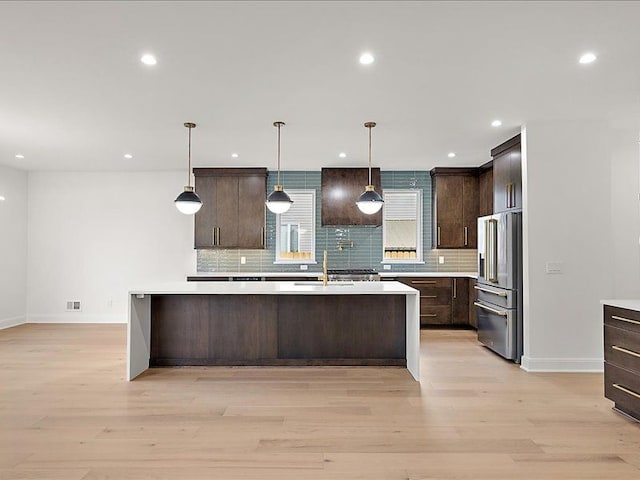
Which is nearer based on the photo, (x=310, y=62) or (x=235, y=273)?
(x=310, y=62)

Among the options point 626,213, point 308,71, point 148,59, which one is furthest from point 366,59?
point 626,213

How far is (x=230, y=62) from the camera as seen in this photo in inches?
121

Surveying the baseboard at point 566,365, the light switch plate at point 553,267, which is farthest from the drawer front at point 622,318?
the baseboard at point 566,365

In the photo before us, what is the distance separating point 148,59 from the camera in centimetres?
301

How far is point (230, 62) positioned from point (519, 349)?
13.0 ft

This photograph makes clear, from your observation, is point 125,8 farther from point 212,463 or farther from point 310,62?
point 212,463

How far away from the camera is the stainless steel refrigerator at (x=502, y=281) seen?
15.2ft

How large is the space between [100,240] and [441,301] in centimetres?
565

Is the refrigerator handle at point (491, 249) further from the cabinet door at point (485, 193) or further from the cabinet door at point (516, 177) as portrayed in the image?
the cabinet door at point (485, 193)

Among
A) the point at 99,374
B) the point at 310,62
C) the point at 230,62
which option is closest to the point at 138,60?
the point at 230,62

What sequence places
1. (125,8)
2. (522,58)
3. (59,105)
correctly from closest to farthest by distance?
(125,8) → (522,58) → (59,105)

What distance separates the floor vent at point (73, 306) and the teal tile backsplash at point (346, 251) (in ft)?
6.95

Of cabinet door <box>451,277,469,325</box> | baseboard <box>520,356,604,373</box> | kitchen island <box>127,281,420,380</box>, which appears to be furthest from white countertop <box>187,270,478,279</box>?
baseboard <box>520,356,604,373</box>

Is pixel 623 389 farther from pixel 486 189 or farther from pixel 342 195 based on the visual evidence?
pixel 342 195
